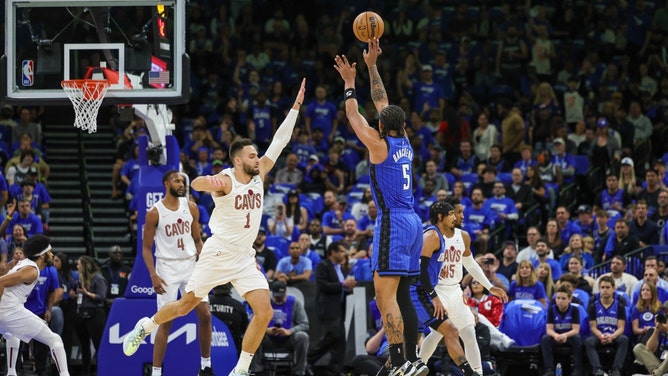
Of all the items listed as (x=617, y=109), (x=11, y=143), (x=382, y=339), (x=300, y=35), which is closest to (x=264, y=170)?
(x=382, y=339)

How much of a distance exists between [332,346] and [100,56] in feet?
20.8

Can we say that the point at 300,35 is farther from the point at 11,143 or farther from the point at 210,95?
the point at 11,143

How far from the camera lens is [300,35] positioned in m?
28.1

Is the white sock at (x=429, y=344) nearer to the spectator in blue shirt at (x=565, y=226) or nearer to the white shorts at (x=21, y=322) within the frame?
the white shorts at (x=21, y=322)

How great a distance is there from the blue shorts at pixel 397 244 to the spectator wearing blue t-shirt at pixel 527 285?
22.3ft

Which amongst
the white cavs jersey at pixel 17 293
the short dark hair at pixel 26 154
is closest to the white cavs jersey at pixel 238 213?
the white cavs jersey at pixel 17 293

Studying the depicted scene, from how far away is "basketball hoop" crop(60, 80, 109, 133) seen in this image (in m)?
13.8

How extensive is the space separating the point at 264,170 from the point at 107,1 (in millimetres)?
2996

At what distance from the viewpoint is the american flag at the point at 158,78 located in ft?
46.1

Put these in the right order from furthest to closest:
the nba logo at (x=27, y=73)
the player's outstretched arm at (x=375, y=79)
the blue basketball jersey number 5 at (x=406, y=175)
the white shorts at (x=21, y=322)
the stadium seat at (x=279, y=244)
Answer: the stadium seat at (x=279, y=244)
the white shorts at (x=21, y=322)
the nba logo at (x=27, y=73)
the player's outstretched arm at (x=375, y=79)
the blue basketball jersey number 5 at (x=406, y=175)

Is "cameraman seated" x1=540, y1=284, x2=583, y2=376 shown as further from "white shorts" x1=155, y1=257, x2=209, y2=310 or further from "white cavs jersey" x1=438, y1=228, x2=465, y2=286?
"white shorts" x1=155, y1=257, x2=209, y2=310

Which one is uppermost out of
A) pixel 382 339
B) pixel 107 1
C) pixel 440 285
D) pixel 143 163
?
pixel 107 1

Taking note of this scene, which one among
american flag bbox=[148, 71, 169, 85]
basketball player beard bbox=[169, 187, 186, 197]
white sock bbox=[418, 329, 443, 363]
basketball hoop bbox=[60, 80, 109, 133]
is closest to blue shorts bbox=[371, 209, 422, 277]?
white sock bbox=[418, 329, 443, 363]

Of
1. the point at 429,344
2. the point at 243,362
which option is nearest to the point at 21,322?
the point at 243,362
